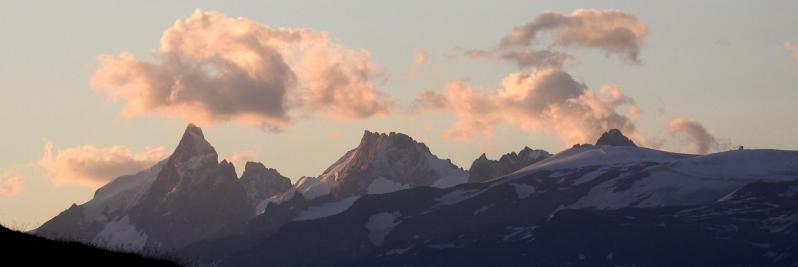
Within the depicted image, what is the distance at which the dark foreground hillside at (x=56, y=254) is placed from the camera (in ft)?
173

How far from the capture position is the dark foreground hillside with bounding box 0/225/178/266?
173ft

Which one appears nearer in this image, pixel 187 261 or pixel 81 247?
pixel 81 247

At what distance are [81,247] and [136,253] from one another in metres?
1.93

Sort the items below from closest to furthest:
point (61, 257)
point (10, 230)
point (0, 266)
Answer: point (0, 266) → point (61, 257) → point (10, 230)

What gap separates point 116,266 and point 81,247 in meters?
2.06

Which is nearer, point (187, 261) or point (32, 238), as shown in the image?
point (32, 238)

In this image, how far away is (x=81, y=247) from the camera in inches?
2218

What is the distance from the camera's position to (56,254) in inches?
2140

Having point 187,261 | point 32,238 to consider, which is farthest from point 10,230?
point 187,261

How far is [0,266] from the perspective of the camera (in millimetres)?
50312

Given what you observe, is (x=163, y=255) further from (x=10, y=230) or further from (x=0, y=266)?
(x=0, y=266)

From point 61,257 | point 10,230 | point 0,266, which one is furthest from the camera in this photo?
point 10,230

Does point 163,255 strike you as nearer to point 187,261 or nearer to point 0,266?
point 187,261

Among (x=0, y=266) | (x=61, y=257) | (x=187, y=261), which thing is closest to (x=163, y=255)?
(x=187, y=261)
